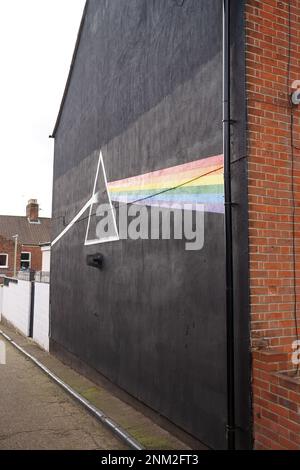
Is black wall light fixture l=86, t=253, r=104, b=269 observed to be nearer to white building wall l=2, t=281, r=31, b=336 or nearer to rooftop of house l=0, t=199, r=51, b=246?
white building wall l=2, t=281, r=31, b=336

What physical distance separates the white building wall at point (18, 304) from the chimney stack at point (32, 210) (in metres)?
20.7

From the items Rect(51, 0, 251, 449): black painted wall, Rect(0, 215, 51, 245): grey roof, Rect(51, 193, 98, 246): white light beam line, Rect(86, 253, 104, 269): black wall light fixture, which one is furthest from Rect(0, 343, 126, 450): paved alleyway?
Rect(0, 215, 51, 245): grey roof

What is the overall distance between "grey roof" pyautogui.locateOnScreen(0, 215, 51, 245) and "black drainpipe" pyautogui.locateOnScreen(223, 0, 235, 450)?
118ft

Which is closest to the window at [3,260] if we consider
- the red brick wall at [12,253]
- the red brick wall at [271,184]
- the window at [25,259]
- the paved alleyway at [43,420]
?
the red brick wall at [12,253]

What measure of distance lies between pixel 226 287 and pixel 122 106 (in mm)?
4626

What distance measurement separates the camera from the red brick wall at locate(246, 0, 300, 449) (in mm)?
4387

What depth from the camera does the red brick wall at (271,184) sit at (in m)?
4.39

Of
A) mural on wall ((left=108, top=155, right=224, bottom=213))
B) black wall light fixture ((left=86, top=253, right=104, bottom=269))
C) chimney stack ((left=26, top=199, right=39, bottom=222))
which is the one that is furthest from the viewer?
chimney stack ((left=26, top=199, right=39, bottom=222))

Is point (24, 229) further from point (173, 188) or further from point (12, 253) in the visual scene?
point (173, 188)

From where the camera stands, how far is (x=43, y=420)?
273 inches

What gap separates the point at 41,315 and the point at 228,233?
10.9 meters

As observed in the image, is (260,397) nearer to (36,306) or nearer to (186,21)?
(186,21)
